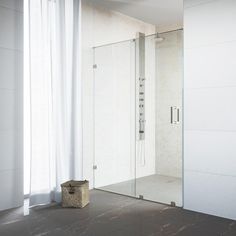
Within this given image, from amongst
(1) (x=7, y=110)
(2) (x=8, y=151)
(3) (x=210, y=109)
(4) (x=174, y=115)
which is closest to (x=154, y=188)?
(4) (x=174, y=115)

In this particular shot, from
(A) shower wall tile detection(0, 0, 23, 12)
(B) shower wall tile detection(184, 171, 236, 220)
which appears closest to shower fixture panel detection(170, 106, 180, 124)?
(B) shower wall tile detection(184, 171, 236, 220)

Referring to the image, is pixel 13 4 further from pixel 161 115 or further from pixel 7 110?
pixel 161 115

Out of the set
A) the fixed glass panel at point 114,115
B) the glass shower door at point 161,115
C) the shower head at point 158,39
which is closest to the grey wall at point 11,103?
the fixed glass panel at point 114,115

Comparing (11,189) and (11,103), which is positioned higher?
(11,103)

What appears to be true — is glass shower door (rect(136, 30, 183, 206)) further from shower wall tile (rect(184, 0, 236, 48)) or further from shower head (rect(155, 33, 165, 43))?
shower wall tile (rect(184, 0, 236, 48))

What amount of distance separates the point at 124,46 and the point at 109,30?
Answer: 430 millimetres

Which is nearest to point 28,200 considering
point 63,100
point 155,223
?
point 63,100

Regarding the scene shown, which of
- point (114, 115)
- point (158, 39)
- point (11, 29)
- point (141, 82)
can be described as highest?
point (158, 39)

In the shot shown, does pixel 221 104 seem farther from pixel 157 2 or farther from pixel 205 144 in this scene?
pixel 157 2

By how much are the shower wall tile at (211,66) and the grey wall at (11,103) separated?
1.88m

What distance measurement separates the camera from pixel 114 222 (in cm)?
284

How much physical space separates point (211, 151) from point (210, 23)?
1.34 meters

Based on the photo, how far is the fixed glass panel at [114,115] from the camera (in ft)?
13.7

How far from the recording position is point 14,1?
321 centimetres
